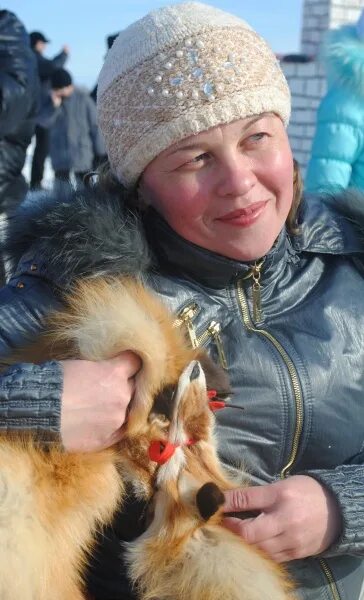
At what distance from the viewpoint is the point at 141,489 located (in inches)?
47.4

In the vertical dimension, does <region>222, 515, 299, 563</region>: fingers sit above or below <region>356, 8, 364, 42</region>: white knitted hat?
below

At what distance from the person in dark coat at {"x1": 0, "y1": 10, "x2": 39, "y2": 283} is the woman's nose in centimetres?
299

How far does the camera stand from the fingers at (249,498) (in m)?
1.26

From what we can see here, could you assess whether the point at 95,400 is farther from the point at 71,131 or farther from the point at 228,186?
the point at 71,131

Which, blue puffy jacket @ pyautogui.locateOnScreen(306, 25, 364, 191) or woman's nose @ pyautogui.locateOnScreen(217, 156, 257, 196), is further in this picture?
blue puffy jacket @ pyautogui.locateOnScreen(306, 25, 364, 191)

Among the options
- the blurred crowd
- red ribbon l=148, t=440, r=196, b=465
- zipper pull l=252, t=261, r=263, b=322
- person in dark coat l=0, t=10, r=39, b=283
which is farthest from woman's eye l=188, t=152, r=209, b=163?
the blurred crowd

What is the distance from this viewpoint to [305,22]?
1127 centimetres

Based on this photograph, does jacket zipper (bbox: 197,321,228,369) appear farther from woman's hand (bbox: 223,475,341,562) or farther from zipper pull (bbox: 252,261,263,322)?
woman's hand (bbox: 223,475,341,562)

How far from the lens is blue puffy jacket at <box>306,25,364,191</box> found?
3.40 meters

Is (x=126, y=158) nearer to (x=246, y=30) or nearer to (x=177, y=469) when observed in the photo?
(x=246, y=30)

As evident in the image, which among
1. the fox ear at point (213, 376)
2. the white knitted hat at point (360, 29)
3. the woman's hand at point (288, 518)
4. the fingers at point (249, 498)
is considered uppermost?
the fox ear at point (213, 376)

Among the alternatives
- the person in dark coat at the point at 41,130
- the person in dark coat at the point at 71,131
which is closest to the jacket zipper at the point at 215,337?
the person in dark coat at the point at 41,130

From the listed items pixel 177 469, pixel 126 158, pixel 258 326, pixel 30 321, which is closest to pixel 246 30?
pixel 126 158

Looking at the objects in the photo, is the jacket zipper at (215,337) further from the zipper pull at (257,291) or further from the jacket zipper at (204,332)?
the zipper pull at (257,291)
